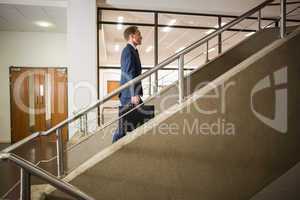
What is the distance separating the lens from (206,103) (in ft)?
7.40

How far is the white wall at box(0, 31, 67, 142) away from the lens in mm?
6453

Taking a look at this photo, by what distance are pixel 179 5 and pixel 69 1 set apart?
8.63ft

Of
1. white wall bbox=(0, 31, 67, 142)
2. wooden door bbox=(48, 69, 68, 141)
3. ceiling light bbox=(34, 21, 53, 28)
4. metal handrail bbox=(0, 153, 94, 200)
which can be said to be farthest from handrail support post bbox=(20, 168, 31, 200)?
white wall bbox=(0, 31, 67, 142)

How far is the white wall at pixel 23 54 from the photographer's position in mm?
6453

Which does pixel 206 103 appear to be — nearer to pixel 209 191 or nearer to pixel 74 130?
pixel 209 191

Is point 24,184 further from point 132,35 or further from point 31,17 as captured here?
point 31,17

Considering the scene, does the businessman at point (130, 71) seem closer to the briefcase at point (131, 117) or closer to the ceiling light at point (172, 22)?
the briefcase at point (131, 117)

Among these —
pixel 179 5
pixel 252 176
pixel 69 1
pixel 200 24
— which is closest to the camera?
pixel 252 176

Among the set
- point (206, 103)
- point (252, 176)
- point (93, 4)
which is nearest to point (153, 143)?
point (206, 103)

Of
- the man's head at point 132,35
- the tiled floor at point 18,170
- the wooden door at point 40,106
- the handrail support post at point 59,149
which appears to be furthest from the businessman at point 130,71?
the wooden door at point 40,106

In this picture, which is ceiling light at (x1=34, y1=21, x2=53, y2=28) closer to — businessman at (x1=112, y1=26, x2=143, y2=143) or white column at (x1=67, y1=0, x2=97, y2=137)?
white column at (x1=67, y1=0, x2=97, y2=137)

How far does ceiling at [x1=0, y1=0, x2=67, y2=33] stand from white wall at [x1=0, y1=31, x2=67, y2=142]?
0.79 feet

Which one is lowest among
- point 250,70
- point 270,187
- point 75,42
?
point 270,187

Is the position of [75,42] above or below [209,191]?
above
